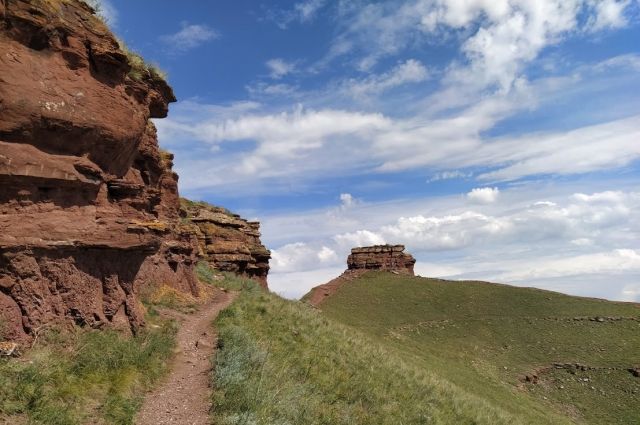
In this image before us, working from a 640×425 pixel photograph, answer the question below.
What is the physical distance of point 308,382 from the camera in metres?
12.6

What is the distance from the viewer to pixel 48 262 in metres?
9.40

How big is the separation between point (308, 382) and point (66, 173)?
8452mm

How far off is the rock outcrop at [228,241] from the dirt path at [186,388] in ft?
59.3

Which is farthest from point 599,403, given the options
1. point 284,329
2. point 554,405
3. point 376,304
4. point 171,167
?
point 171,167

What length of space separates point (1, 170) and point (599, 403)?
39.3m

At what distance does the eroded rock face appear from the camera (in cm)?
896

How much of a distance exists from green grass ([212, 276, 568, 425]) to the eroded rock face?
3.52m

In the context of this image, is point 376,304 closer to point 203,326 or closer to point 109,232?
point 203,326

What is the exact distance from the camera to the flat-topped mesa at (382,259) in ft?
228

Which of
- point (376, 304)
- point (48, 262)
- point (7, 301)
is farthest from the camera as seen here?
point (376, 304)

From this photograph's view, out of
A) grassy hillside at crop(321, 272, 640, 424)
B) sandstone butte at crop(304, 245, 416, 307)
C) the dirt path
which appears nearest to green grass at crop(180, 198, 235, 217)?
grassy hillside at crop(321, 272, 640, 424)

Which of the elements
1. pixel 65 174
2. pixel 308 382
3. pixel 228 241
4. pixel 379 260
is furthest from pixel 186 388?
pixel 379 260

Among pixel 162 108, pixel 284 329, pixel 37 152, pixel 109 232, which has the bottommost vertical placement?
pixel 284 329

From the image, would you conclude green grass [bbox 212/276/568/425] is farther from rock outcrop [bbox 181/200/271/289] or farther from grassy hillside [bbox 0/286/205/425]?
rock outcrop [bbox 181/200/271/289]
